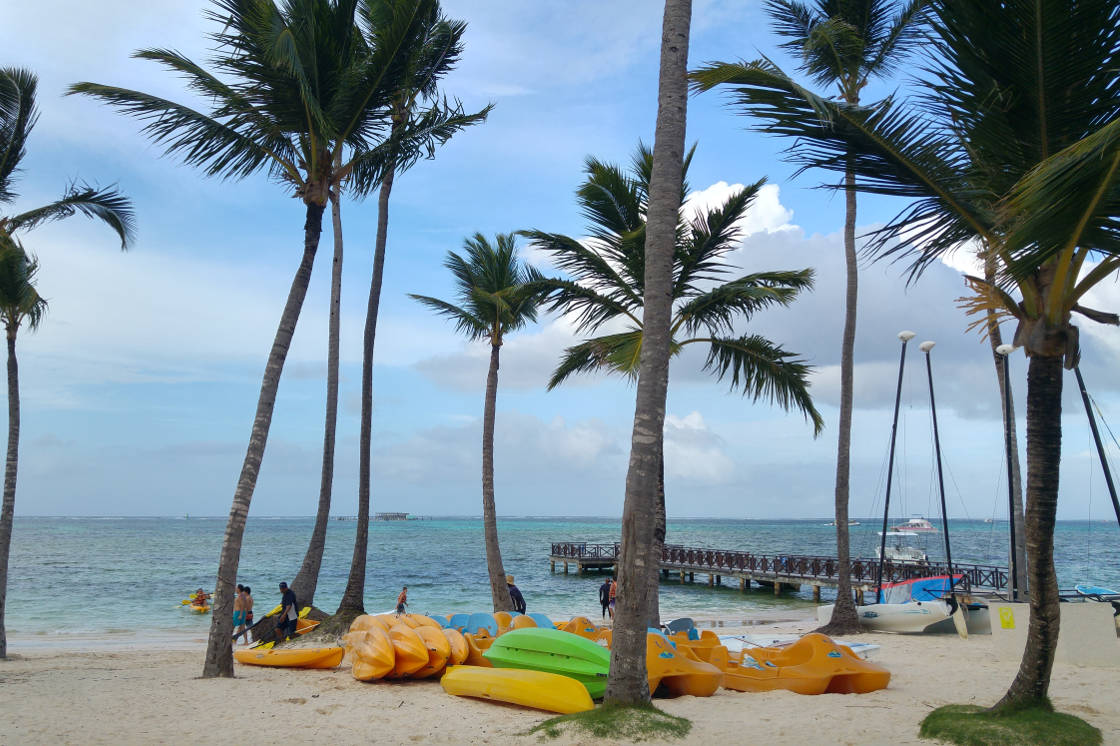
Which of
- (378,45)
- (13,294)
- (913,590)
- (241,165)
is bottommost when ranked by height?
(913,590)

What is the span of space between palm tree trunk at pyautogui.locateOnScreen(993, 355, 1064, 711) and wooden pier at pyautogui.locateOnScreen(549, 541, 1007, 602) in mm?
20852

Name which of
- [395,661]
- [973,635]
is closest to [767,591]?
[973,635]

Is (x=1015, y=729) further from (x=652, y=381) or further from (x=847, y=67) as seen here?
(x=847, y=67)

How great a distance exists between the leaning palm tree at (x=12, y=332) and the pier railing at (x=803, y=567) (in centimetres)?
2560

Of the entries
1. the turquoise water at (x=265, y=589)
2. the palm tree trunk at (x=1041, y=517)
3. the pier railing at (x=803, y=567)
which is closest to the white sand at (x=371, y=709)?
the palm tree trunk at (x=1041, y=517)

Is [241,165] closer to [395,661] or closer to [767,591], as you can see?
[395,661]

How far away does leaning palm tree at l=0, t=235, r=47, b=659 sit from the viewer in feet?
41.6

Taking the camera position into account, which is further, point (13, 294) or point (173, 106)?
point (13, 294)

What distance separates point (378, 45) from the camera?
10648 millimetres

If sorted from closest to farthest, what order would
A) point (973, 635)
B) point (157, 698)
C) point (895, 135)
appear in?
point (895, 135), point (157, 698), point (973, 635)

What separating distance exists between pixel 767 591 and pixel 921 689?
2820cm

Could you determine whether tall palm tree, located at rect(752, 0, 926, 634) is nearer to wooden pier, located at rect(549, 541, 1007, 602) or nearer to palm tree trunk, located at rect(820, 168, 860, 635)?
palm tree trunk, located at rect(820, 168, 860, 635)

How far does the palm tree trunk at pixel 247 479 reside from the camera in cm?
987

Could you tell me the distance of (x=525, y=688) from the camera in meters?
8.29
